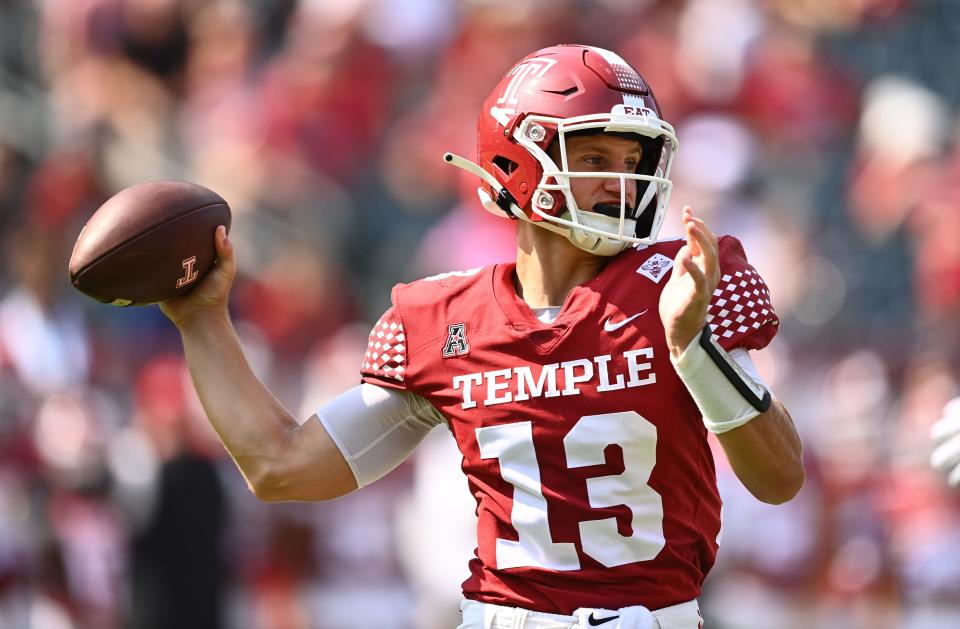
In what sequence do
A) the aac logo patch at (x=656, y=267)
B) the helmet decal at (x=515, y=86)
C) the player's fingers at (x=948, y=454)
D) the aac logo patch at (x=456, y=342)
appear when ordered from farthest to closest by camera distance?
1. the player's fingers at (x=948, y=454)
2. the helmet decal at (x=515, y=86)
3. the aac logo patch at (x=456, y=342)
4. the aac logo patch at (x=656, y=267)

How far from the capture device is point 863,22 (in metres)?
7.69

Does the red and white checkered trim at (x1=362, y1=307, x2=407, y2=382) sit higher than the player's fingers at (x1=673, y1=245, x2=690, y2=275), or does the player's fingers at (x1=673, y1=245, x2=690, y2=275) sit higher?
the player's fingers at (x1=673, y1=245, x2=690, y2=275)

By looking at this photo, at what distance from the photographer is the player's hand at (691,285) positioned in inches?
105

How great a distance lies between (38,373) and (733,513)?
11.0ft

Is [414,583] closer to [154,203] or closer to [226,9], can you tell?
[226,9]

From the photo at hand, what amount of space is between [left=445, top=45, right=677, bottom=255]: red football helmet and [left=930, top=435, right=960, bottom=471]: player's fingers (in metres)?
1.00

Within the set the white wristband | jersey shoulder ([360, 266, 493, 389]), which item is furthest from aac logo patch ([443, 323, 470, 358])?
the white wristband

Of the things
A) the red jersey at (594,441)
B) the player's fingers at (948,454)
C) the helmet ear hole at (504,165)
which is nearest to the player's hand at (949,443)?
the player's fingers at (948,454)

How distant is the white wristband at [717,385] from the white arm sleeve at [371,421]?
26.6 inches

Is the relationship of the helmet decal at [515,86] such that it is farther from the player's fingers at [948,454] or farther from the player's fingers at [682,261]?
the player's fingers at [948,454]

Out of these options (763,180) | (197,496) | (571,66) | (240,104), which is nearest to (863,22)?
(763,180)

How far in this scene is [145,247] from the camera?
126 inches

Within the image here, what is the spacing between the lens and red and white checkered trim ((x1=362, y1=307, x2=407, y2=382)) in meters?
3.16

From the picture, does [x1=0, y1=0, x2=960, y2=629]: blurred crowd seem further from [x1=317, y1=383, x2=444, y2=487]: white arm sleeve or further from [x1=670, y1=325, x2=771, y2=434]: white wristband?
[x1=670, y1=325, x2=771, y2=434]: white wristband
